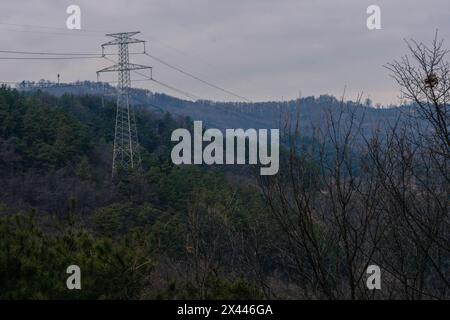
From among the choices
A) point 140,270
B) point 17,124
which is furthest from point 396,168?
point 17,124

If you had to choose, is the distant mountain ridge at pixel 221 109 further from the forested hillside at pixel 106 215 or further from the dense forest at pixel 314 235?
the forested hillside at pixel 106 215

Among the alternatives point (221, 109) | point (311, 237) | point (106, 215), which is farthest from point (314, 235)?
point (221, 109)

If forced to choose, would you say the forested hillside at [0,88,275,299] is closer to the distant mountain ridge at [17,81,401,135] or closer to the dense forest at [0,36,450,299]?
the dense forest at [0,36,450,299]

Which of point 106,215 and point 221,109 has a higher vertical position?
point 221,109

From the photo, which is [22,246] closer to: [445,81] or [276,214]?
[276,214]

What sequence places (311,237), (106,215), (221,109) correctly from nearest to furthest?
(311,237)
(106,215)
(221,109)

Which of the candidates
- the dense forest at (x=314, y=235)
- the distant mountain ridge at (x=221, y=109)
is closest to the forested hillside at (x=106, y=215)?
the dense forest at (x=314, y=235)

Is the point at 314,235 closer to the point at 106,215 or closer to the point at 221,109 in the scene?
the point at 106,215

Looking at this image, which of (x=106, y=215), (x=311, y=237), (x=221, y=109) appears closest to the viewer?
(x=311, y=237)

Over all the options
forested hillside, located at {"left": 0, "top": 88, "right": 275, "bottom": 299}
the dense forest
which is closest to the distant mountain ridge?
the dense forest
